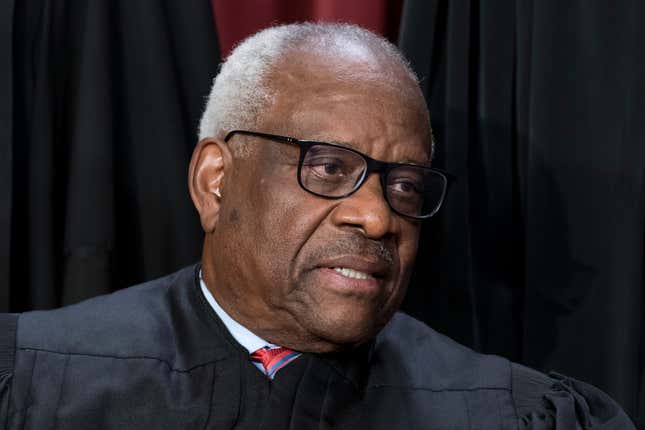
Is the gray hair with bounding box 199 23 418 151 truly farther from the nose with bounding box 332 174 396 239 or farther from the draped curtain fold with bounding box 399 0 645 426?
the draped curtain fold with bounding box 399 0 645 426

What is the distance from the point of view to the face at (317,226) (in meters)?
1.53

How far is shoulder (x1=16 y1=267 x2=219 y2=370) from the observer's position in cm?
159

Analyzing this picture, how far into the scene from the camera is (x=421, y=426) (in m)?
1.64

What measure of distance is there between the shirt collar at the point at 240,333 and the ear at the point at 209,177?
0.45ft

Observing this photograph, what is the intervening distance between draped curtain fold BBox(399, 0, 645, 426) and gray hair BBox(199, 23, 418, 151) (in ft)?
1.16

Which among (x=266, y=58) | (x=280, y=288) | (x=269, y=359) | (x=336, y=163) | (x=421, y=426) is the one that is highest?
(x=266, y=58)

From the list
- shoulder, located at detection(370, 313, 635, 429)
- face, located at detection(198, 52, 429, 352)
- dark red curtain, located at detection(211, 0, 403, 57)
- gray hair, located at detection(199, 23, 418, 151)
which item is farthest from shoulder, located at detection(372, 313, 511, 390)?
dark red curtain, located at detection(211, 0, 403, 57)

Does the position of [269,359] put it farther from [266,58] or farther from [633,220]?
[633,220]

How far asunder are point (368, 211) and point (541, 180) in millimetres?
616

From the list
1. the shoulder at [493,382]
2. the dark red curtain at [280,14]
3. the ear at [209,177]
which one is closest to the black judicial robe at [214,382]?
the shoulder at [493,382]

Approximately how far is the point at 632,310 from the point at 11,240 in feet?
4.14

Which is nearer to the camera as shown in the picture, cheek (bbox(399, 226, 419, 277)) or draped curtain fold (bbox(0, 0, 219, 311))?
cheek (bbox(399, 226, 419, 277))

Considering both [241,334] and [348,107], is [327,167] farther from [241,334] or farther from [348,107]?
[241,334]

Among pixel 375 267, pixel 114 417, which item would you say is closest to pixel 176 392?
pixel 114 417
